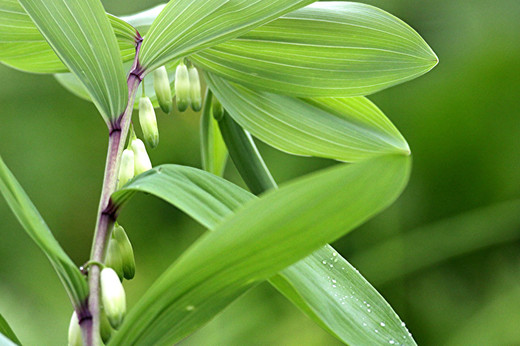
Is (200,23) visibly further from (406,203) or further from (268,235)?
(406,203)

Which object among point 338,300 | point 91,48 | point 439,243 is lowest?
point 439,243

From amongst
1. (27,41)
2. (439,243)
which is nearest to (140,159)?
(27,41)

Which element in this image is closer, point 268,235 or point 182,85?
point 268,235

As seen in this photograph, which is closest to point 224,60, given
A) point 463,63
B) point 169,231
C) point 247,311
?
point 247,311

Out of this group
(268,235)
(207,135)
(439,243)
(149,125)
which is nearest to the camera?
(268,235)

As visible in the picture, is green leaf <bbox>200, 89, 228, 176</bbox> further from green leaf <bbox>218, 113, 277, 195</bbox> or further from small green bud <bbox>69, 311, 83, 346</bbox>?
small green bud <bbox>69, 311, 83, 346</bbox>

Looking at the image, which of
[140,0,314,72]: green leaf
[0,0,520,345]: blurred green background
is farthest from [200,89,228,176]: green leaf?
[0,0,520,345]: blurred green background

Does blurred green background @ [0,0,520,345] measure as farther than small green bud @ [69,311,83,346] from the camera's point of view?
Yes
